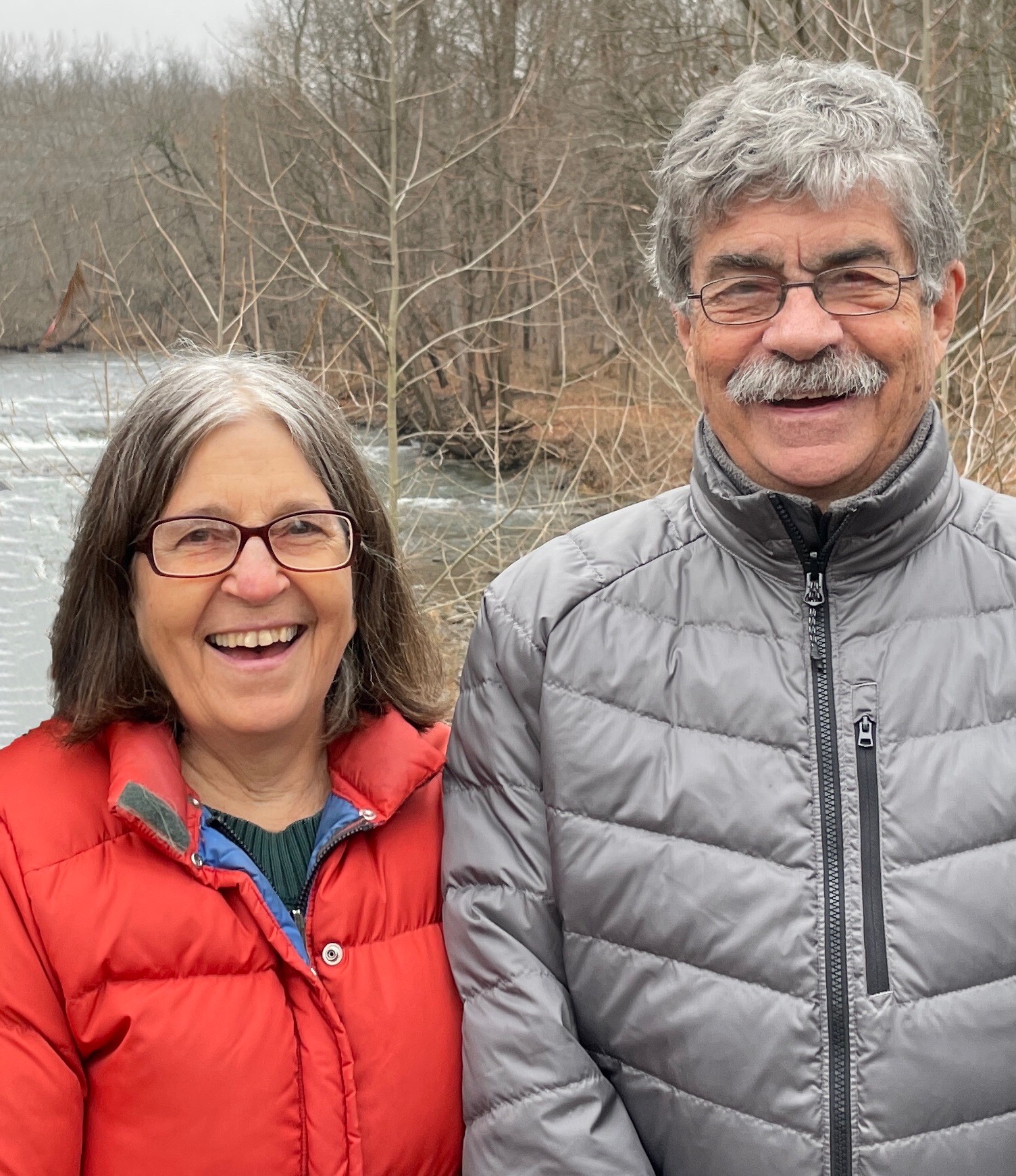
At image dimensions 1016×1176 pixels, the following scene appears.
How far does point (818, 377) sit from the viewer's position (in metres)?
1.67

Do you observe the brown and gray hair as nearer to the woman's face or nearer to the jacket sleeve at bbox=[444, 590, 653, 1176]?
the woman's face

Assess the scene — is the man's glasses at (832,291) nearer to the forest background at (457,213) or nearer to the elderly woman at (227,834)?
the elderly woman at (227,834)

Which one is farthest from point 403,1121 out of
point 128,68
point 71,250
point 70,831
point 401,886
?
point 128,68

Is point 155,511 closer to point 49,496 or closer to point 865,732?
point 865,732

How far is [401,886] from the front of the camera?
5.92 feet

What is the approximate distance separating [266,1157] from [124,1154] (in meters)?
0.17

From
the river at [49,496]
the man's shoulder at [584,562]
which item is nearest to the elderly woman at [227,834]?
the man's shoulder at [584,562]

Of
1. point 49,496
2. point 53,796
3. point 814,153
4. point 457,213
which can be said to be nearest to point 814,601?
point 814,153

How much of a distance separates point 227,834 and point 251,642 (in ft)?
0.89

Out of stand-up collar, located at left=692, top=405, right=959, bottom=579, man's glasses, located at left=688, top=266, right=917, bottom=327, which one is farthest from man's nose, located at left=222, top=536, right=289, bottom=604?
man's glasses, located at left=688, top=266, right=917, bottom=327

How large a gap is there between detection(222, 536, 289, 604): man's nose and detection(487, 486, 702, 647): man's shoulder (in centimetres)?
31

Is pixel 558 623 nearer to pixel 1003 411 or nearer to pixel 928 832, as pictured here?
pixel 928 832

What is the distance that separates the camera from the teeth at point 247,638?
Answer: 1782 mm

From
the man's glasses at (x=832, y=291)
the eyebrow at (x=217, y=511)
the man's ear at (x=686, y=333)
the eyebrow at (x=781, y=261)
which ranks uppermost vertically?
the eyebrow at (x=781, y=261)
